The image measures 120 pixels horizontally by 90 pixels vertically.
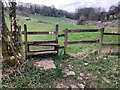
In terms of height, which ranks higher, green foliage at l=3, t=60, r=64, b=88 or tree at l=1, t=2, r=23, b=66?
tree at l=1, t=2, r=23, b=66

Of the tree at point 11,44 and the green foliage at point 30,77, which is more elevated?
the tree at point 11,44

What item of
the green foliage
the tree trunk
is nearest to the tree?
the tree trunk

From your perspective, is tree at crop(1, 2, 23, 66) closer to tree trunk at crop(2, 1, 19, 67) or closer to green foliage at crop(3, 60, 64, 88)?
tree trunk at crop(2, 1, 19, 67)

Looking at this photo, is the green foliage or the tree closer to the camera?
the green foliage

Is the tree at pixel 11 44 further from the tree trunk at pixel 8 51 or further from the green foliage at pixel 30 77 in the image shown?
the green foliage at pixel 30 77

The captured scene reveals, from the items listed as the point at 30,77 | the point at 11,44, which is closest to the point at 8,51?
the point at 11,44

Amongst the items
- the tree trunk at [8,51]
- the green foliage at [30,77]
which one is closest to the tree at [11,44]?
the tree trunk at [8,51]

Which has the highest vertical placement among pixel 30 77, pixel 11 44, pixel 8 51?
pixel 11 44

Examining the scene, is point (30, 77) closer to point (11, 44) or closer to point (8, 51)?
point (8, 51)

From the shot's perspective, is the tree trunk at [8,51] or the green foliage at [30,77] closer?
the green foliage at [30,77]

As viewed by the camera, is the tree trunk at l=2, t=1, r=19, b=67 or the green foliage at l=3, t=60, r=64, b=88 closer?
the green foliage at l=3, t=60, r=64, b=88

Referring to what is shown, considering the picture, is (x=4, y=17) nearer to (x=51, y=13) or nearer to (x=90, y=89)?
(x=90, y=89)

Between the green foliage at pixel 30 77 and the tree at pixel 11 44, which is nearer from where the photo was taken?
the green foliage at pixel 30 77

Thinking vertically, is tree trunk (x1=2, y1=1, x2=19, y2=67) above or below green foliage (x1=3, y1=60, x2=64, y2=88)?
above
